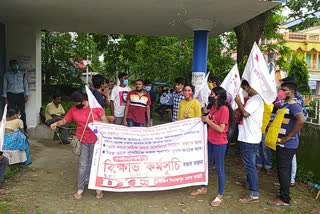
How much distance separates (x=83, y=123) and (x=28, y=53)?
17.1 ft

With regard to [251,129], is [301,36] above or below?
above

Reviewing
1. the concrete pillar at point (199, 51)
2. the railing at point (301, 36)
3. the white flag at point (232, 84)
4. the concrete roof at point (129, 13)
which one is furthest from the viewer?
the railing at point (301, 36)

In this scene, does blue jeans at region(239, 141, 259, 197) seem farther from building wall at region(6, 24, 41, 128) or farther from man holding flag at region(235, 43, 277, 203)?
building wall at region(6, 24, 41, 128)

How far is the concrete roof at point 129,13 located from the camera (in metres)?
6.24

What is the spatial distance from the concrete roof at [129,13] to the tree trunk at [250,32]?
0.98m

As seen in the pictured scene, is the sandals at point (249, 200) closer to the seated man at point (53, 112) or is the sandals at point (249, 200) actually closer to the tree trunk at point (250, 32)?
the seated man at point (53, 112)

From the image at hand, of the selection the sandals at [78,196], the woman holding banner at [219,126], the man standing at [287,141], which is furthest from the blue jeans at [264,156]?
the sandals at [78,196]

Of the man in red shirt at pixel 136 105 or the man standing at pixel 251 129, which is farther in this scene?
the man in red shirt at pixel 136 105

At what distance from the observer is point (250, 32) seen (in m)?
9.23

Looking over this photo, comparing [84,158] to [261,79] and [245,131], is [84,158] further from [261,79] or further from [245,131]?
[261,79]

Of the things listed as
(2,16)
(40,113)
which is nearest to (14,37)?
(2,16)

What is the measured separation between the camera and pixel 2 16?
24.6 feet

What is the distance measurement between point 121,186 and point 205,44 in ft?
17.7

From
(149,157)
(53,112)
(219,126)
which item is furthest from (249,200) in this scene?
(53,112)
